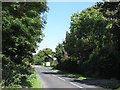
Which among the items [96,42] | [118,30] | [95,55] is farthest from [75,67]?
[118,30]

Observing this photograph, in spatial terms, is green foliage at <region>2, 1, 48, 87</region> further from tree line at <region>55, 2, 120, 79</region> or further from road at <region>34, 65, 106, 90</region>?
tree line at <region>55, 2, 120, 79</region>

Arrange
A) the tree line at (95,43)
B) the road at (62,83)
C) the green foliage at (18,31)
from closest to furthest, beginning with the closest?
1. the green foliage at (18,31)
2. the road at (62,83)
3. the tree line at (95,43)

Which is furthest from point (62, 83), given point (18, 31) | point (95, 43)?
point (95, 43)

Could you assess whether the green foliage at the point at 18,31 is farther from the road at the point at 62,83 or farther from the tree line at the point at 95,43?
the tree line at the point at 95,43

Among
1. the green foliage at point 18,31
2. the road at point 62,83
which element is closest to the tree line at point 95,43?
the road at point 62,83

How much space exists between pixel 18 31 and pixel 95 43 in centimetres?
4103

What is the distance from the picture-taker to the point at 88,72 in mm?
Answer: 60219

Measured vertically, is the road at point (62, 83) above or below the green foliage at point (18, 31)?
below

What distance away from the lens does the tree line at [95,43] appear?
117ft

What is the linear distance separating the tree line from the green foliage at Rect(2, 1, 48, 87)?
848 cm

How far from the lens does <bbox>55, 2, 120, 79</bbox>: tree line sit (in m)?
35.7

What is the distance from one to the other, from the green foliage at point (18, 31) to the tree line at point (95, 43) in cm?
848

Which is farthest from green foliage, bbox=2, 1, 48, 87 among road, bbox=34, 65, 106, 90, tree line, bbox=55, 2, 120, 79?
tree line, bbox=55, 2, 120, 79

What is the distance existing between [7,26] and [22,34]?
260 centimetres
